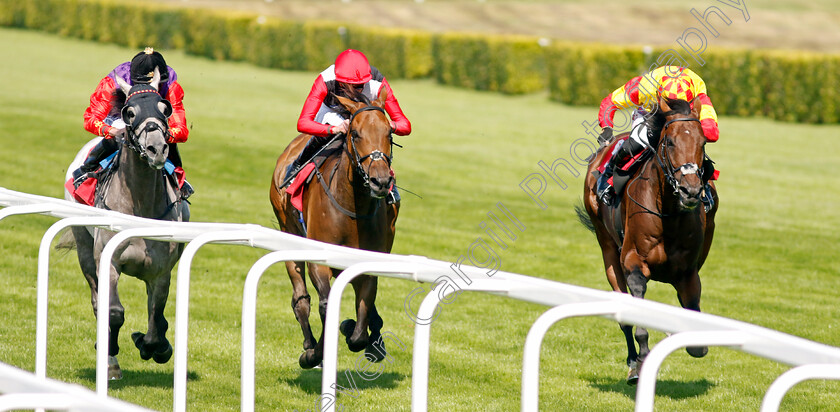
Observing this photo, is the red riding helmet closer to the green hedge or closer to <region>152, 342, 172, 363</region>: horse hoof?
<region>152, 342, 172, 363</region>: horse hoof

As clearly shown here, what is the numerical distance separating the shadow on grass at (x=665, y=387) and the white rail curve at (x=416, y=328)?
3511mm

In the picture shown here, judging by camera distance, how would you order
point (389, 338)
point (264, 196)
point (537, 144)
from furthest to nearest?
point (537, 144) → point (264, 196) → point (389, 338)

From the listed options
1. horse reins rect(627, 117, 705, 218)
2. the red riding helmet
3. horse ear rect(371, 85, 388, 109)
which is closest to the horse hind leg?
horse ear rect(371, 85, 388, 109)

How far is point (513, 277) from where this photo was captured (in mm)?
3090

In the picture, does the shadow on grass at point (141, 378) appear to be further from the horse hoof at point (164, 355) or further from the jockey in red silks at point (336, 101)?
the jockey in red silks at point (336, 101)

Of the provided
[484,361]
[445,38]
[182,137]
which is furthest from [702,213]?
[445,38]

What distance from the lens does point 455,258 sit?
1104 centimetres

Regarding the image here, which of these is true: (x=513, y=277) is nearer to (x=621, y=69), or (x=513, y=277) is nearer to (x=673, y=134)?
(x=673, y=134)

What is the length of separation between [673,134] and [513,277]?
11.0ft

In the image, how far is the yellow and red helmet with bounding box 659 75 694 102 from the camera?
660 centimetres

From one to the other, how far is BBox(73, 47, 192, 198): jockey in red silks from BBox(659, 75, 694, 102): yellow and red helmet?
3.31 meters

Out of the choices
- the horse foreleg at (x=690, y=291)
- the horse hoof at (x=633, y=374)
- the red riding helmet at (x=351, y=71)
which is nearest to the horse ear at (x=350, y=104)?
the red riding helmet at (x=351, y=71)

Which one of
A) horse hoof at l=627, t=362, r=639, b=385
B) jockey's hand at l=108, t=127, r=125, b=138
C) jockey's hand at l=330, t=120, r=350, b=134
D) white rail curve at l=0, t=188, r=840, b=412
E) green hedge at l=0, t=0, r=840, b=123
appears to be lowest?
horse hoof at l=627, t=362, r=639, b=385

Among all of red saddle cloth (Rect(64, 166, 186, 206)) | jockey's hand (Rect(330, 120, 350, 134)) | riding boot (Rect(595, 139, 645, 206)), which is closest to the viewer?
jockey's hand (Rect(330, 120, 350, 134))
